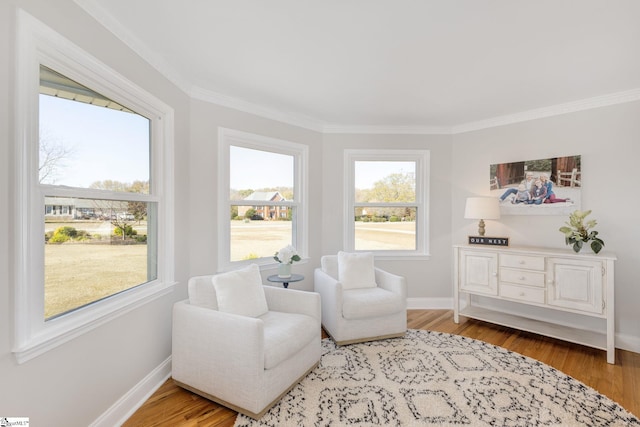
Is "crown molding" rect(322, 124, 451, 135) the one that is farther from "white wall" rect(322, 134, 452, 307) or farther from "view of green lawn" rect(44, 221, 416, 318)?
"view of green lawn" rect(44, 221, 416, 318)

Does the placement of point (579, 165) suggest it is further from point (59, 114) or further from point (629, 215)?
point (59, 114)

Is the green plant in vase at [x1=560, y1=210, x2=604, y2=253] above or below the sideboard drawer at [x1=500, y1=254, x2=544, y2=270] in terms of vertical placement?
above

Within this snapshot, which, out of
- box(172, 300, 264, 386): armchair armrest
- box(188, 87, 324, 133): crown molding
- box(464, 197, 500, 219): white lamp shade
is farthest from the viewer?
box(464, 197, 500, 219): white lamp shade

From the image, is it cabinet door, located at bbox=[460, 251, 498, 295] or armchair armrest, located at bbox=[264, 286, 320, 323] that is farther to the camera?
cabinet door, located at bbox=[460, 251, 498, 295]

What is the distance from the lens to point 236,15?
1.89 m

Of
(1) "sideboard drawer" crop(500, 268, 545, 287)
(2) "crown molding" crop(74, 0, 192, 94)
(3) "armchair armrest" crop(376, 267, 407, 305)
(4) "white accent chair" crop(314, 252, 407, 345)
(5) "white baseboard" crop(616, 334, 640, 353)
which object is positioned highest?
(2) "crown molding" crop(74, 0, 192, 94)

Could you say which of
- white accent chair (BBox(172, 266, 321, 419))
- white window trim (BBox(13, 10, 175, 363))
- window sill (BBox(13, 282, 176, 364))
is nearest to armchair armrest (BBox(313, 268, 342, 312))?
white accent chair (BBox(172, 266, 321, 419))

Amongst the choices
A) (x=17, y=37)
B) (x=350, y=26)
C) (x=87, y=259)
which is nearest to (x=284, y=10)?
(x=350, y=26)

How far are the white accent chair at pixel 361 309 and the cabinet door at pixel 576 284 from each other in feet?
4.64

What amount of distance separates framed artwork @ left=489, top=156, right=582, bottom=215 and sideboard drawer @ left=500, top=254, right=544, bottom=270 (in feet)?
2.22

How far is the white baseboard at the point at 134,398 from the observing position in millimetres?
1872

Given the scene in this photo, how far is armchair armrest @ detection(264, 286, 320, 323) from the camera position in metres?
2.59

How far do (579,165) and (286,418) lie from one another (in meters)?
3.69

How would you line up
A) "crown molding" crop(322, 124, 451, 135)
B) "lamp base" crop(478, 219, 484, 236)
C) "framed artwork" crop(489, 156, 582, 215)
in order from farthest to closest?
"crown molding" crop(322, 124, 451, 135)
"lamp base" crop(478, 219, 484, 236)
"framed artwork" crop(489, 156, 582, 215)
